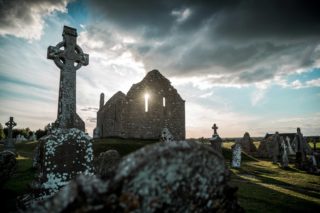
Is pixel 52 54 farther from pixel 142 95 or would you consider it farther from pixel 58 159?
pixel 142 95

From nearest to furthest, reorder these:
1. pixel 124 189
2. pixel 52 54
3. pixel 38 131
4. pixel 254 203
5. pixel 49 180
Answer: pixel 124 189, pixel 49 180, pixel 254 203, pixel 52 54, pixel 38 131

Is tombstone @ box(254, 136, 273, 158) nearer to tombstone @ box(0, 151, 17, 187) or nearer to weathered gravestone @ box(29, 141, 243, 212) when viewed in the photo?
tombstone @ box(0, 151, 17, 187)

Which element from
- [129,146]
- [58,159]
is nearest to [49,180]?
[58,159]

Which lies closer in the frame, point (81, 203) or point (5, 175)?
point (81, 203)

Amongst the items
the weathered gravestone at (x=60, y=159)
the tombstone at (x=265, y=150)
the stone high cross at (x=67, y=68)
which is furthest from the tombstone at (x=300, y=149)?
the weathered gravestone at (x=60, y=159)

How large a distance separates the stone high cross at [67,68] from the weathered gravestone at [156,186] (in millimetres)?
8718

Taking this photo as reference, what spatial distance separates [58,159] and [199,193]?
3.90 meters

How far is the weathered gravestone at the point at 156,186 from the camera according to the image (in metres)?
1.68

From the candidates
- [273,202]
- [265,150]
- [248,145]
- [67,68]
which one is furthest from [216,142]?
[248,145]

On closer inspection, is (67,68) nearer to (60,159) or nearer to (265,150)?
(60,159)

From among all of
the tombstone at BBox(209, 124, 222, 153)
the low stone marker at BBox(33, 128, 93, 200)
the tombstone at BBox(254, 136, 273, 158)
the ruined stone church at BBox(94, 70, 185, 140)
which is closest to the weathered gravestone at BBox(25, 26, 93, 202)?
the low stone marker at BBox(33, 128, 93, 200)

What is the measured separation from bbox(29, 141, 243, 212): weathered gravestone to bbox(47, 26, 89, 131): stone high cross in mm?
8718

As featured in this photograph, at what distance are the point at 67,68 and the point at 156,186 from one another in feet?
32.3

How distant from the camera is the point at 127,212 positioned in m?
1.73
